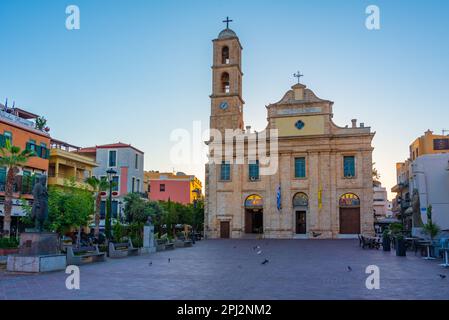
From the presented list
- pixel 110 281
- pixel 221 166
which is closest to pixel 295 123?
pixel 221 166

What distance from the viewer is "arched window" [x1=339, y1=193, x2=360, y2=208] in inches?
1638

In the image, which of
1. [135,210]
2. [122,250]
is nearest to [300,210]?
[135,210]

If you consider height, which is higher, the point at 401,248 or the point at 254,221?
the point at 254,221

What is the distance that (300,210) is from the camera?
43.0 m

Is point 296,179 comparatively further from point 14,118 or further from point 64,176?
point 14,118

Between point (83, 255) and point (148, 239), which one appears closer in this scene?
point (83, 255)

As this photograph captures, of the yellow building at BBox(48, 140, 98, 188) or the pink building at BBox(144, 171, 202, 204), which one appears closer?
the yellow building at BBox(48, 140, 98, 188)

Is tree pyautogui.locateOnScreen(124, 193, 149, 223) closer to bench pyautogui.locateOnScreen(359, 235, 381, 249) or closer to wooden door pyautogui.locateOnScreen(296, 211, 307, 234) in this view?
wooden door pyautogui.locateOnScreen(296, 211, 307, 234)

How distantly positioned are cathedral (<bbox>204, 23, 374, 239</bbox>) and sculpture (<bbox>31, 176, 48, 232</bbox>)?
103 feet

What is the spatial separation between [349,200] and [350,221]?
192cm

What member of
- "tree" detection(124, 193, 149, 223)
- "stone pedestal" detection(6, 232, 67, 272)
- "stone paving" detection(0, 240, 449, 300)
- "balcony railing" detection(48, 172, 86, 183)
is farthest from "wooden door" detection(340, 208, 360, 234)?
"stone pedestal" detection(6, 232, 67, 272)

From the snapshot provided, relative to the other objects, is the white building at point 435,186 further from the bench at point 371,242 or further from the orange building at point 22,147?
the orange building at point 22,147

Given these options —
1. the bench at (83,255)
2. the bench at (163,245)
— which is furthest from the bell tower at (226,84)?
the bench at (83,255)
